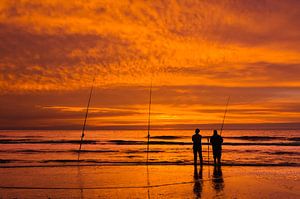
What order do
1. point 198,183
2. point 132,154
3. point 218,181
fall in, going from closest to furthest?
point 198,183
point 218,181
point 132,154

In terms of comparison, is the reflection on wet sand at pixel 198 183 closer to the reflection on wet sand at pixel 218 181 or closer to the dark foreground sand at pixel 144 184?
the dark foreground sand at pixel 144 184

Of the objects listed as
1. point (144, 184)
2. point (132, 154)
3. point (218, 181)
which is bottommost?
point (144, 184)

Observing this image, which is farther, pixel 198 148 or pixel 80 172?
pixel 198 148

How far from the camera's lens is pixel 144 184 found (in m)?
13.6

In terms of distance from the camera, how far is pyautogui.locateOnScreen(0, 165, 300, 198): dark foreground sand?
455 inches

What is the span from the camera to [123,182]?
46.5 ft

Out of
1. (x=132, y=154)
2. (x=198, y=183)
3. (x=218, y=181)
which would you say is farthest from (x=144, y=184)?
(x=132, y=154)

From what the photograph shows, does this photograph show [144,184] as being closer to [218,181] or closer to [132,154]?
[218,181]

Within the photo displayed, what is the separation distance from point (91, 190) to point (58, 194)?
1.12 metres

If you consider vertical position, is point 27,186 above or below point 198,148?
below

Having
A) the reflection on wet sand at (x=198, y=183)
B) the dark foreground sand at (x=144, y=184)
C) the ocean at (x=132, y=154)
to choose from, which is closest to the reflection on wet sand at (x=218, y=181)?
the dark foreground sand at (x=144, y=184)

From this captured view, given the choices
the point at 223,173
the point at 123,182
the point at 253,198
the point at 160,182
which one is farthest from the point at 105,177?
the point at 253,198

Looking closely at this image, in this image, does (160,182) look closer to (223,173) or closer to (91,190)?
(91,190)

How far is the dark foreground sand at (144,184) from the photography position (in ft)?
37.9
